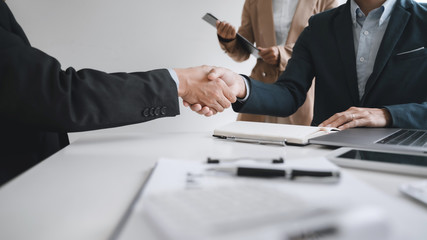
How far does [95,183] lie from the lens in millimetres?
458

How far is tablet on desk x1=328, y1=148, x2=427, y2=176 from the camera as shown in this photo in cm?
49

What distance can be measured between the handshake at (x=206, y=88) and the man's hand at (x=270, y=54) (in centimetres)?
62

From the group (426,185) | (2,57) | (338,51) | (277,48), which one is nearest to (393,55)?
(338,51)

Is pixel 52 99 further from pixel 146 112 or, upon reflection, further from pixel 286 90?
pixel 286 90

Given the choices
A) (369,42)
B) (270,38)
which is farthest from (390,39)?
(270,38)

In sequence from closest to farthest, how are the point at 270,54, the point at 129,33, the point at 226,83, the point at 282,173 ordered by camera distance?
the point at 282,173 → the point at 226,83 → the point at 270,54 → the point at 129,33

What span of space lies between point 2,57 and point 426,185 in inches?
27.0

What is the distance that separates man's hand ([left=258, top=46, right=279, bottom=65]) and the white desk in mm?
927

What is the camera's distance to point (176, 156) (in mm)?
615

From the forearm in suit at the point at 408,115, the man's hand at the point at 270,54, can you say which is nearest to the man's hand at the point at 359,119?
the forearm in suit at the point at 408,115

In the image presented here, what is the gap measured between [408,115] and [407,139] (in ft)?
0.93

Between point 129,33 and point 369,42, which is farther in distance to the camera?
point 129,33

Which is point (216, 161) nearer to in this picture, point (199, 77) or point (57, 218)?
point (57, 218)

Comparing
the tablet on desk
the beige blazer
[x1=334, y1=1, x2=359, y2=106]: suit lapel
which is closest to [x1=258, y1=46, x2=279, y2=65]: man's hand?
the beige blazer
